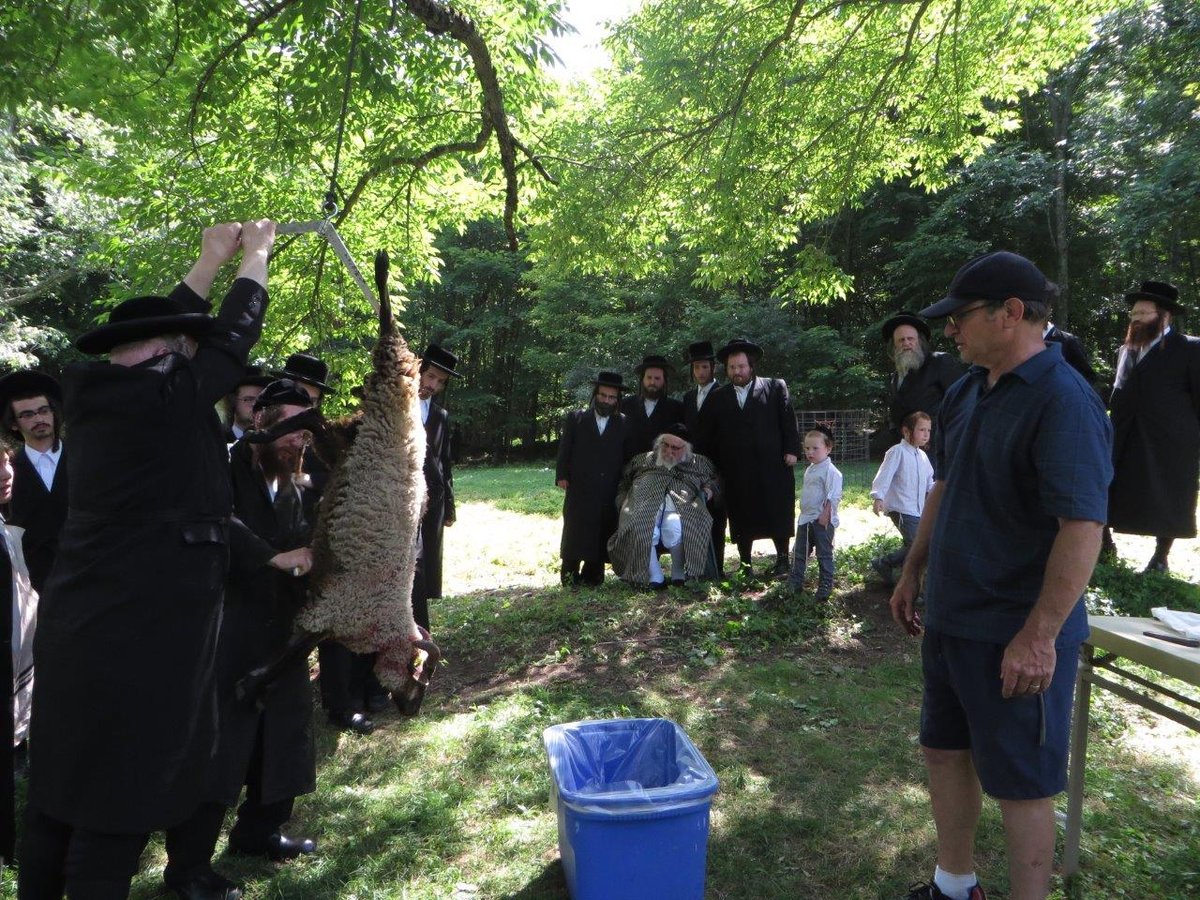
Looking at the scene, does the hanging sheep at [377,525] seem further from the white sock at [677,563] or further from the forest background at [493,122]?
the white sock at [677,563]

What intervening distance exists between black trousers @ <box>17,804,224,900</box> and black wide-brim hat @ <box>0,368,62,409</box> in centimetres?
270

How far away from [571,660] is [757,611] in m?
1.67

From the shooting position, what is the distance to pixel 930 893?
2.71 meters

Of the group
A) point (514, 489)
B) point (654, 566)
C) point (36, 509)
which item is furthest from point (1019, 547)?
point (514, 489)

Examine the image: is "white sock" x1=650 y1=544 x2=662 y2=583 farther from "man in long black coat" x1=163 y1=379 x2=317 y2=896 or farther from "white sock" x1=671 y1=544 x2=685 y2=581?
"man in long black coat" x1=163 y1=379 x2=317 y2=896

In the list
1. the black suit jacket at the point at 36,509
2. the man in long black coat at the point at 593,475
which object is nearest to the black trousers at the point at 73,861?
the black suit jacket at the point at 36,509

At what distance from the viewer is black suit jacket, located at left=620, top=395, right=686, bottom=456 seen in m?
7.65

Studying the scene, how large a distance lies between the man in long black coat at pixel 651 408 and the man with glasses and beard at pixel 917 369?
221 cm

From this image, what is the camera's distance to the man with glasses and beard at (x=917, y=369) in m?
6.27

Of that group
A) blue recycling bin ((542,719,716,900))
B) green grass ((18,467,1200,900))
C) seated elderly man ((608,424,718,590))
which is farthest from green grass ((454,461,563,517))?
blue recycling bin ((542,719,716,900))

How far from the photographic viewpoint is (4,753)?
8.65 ft

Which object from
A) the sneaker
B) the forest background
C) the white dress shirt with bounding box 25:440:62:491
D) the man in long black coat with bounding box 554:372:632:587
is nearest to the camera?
the sneaker

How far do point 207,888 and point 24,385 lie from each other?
3026mm

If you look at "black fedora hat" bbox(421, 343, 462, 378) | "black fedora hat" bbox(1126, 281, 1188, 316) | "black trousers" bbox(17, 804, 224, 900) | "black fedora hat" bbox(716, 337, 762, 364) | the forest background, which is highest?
the forest background
